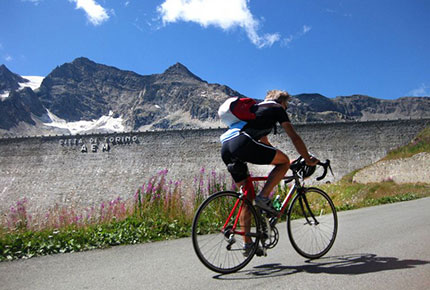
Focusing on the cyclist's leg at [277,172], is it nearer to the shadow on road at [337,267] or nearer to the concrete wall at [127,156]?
the shadow on road at [337,267]

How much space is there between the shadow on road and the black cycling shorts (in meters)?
0.83

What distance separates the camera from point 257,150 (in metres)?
3.27

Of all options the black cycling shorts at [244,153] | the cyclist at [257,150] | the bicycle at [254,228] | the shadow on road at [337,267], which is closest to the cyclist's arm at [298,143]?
the cyclist at [257,150]

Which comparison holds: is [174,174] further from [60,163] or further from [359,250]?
[359,250]

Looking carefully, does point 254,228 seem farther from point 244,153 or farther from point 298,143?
point 298,143

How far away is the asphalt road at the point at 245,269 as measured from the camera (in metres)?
2.85

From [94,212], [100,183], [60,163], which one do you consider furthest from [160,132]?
[94,212]

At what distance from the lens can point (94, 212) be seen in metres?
6.36

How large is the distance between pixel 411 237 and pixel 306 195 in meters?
1.63

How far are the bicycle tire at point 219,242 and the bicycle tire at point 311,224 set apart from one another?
450mm

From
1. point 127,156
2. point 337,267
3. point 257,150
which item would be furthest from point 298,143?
point 127,156

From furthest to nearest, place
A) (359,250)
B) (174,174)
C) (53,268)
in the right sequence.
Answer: (174,174) < (359,250) < (53,268)

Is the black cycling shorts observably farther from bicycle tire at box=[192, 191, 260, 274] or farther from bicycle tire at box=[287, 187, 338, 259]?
bicycle tire at box=[287, 187, 338, 259]

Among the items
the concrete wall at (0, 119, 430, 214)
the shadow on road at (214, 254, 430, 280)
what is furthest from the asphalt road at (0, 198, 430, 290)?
the concrete wall at (0, 119, 430, 214)
